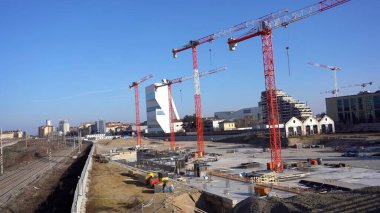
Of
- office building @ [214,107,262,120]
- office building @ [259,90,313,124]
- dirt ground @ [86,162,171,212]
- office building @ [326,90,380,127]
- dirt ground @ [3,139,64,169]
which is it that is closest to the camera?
dirt ground @ [86,162,171,212]

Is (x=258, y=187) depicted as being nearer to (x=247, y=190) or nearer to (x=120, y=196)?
(x=247, y=190)

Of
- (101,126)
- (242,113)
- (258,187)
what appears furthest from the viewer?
(101,126)

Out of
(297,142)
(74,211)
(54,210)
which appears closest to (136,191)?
(54,210)

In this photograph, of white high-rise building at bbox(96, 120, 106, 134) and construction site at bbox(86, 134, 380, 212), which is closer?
construction site at bbox(86, 134, 380, 212)

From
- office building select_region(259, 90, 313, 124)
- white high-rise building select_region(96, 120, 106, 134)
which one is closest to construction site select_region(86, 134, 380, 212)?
office building select_region(259, 90, 313, 124)

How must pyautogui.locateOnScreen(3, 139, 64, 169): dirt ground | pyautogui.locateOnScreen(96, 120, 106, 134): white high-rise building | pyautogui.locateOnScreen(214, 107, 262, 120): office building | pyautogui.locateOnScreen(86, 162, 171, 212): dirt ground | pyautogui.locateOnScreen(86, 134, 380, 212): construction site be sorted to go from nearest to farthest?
1. pyautogui.locateOnScreen(86, 134, 380, 212): construction site
2. pyautogui.locateOnScreen(86, 162, 171, 212): dirt ground
3. pyautogui.locateOnScreen(3, 139, 64, 169): dirt ground
4. pyautogui.locateOnScreen(214, 107, 262, 120): office building
5. pyautogui.locateOnScreen(96, 120, 106, 134): white high-rise building

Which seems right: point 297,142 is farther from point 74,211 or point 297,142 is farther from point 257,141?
point 74,211

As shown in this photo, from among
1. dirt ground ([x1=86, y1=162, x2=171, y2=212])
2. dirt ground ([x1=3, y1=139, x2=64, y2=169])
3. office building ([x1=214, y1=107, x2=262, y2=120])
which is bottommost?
dirt ground ([x1=86, y1=162, x2=171, y2=212])

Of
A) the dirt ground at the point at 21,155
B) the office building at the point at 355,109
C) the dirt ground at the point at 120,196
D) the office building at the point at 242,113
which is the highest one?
the office building at the point at 242,113

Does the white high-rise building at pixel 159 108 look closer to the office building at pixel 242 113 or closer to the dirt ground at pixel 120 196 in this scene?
the office building at pixel 242 113

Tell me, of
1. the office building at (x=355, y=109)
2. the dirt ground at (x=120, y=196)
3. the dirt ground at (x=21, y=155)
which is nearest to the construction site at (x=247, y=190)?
the dirt ground at (x=120, y=196)

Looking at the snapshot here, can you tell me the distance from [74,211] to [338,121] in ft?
246

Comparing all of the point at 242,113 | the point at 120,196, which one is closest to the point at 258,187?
the point at 120,196

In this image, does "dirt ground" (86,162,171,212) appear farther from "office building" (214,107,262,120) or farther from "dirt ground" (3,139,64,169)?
"office building" (214,107,262,120)
